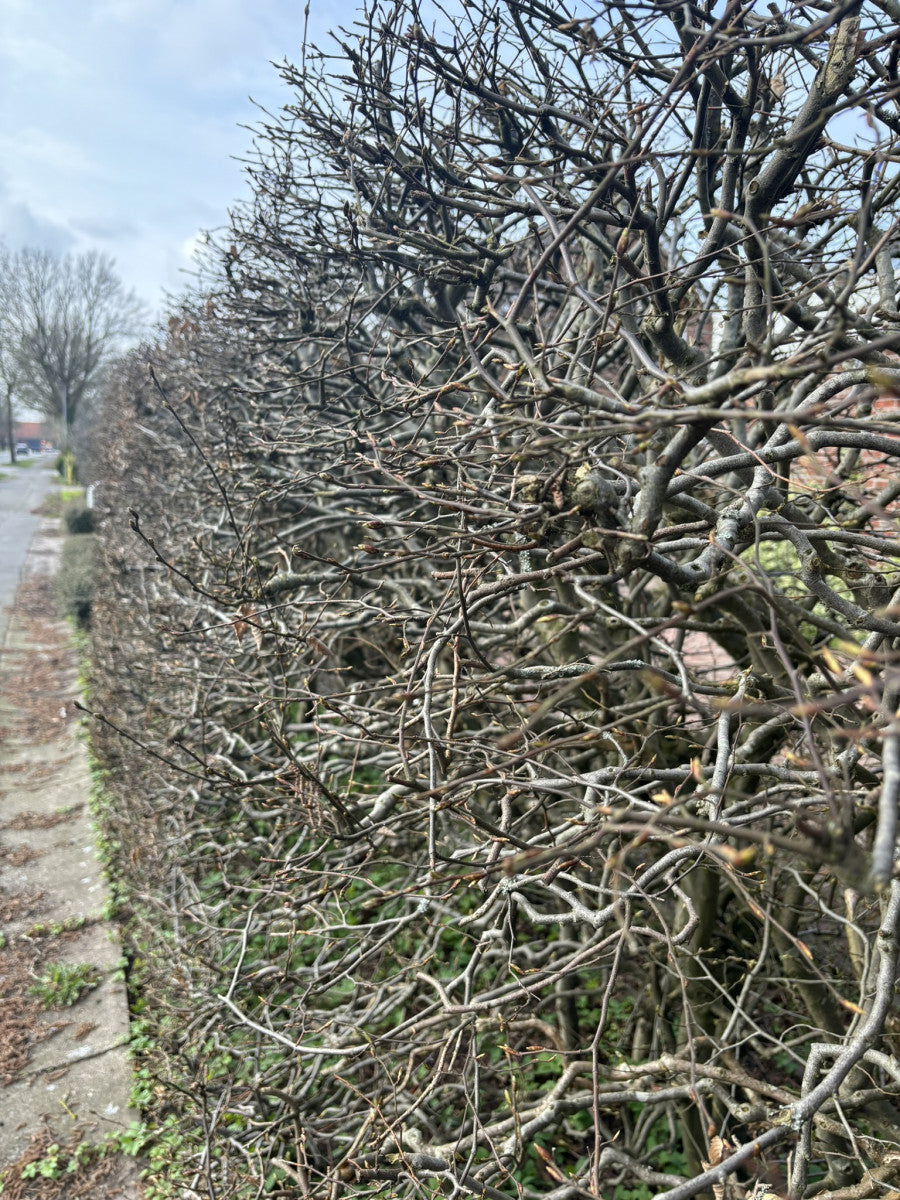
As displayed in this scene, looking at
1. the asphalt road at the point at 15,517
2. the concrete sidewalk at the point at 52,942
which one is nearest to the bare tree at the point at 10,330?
the asphalt road at the point at 15,517

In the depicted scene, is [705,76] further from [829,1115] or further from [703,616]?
[829,1115]

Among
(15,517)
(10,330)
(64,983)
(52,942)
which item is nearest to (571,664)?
(64,983)

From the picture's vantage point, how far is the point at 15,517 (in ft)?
95.3

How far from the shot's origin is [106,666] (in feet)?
26.7

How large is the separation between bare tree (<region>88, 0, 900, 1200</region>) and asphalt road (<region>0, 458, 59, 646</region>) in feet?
43.6

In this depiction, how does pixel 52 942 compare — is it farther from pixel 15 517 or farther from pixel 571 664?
pixel 15 517

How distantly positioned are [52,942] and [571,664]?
20.5 ft

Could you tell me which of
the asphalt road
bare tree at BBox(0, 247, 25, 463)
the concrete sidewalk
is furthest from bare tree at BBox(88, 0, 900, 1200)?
bare tree at BBox(0, 247, 25, 463)

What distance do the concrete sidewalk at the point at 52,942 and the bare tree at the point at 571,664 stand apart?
889 mm

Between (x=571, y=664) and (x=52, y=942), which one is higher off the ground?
(x=571, y=664)

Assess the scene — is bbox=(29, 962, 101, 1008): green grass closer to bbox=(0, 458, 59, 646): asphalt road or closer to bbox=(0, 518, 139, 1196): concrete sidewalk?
bbox=(0, 518, 139, 1196): concrete sidewalk

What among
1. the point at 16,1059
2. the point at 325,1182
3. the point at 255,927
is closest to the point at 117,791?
the point at 16,1059

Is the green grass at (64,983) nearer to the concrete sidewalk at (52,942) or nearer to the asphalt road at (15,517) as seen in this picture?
the concrete sidewalk at (52,942)

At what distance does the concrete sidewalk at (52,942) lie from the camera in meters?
5.05
